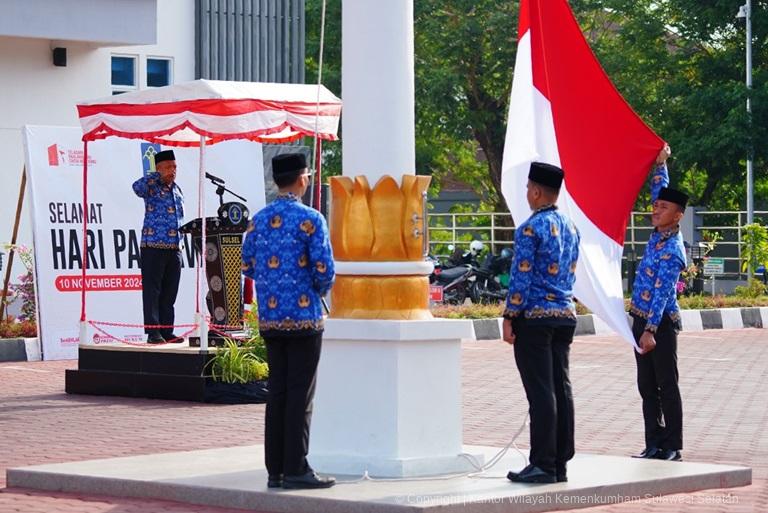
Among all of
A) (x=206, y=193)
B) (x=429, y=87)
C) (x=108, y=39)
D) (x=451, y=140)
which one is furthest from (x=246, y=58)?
(x=451, y=140)

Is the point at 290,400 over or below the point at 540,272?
below

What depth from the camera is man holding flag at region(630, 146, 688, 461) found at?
34.3 ft

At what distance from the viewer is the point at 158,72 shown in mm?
28594

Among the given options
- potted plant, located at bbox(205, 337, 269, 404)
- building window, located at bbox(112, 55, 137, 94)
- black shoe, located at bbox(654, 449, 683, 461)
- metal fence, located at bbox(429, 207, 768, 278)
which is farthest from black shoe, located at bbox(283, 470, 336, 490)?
metal fence, located at bbox(429, 207, 768, 278)

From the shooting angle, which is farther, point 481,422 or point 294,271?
point 481,422

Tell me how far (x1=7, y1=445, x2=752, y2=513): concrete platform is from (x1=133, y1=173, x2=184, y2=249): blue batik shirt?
585 cm

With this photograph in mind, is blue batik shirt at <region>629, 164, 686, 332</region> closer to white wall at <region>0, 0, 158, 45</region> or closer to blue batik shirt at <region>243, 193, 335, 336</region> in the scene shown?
blue batik shirt at <region>243, 193, 335, 336</region>

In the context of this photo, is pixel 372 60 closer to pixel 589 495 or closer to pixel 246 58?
pixel 589 495

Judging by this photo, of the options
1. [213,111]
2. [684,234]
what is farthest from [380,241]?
[684,234]

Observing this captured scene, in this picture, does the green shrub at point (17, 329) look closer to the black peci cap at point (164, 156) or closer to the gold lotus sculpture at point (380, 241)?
the black peci cap at point (164, 156)

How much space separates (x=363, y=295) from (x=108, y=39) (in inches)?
656

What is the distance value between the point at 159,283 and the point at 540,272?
7.59m

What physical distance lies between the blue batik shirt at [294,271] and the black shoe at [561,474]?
1535 mm

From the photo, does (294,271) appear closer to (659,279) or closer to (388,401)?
(388,401)
